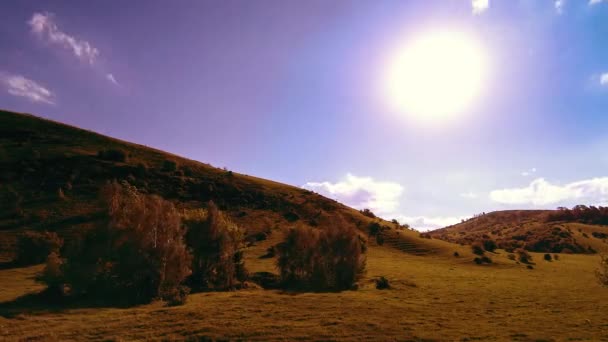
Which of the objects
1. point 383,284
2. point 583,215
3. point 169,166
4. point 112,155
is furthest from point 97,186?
point 583,215

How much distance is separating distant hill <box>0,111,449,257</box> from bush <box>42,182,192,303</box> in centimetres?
2127

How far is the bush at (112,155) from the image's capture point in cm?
8175

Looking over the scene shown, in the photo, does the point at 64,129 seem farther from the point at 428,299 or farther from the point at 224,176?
the point at 428,299

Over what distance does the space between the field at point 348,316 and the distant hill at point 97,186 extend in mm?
16262

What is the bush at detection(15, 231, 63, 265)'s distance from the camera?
42.7 meters

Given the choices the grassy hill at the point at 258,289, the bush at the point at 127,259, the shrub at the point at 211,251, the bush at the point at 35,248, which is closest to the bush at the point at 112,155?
the grassy hill at the point at 258,289

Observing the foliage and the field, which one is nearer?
the field

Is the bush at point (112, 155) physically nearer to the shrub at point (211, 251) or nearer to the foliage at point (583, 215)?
the shrub at point (211, 251)

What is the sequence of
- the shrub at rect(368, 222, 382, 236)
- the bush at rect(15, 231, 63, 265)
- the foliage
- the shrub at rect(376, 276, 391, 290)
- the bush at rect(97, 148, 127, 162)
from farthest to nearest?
the foliage
the bush at rect(97, 148, 127, 162)
the shrub at rect(368, 222, 382, 236)
the bush at rect(15, 231, 63, 265)
the shrub at rect(376, 276, 391, 290)

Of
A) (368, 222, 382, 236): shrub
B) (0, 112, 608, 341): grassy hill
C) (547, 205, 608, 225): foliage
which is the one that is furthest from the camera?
(547, 205, 608, 225): foliage

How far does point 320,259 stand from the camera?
43.0 meters

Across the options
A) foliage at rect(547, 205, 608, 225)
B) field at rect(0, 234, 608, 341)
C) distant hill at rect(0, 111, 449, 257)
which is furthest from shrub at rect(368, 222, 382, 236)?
foliage at rect(547, 205, 608, 225)

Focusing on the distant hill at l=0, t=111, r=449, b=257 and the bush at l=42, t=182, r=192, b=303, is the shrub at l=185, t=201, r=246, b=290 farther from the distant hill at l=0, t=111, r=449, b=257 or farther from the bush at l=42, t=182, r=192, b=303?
the distant hill at l=0, t=111, r=449, b=257

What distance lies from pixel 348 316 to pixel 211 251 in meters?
19.7
